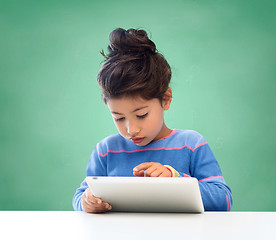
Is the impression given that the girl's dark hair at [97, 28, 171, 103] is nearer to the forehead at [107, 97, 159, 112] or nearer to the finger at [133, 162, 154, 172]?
the forehead at [107, 97, 159, 112]

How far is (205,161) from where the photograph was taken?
1196mm

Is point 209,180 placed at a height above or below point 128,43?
below

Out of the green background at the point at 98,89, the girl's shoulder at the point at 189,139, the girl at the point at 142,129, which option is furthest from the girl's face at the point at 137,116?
the green background at the point at 98,89

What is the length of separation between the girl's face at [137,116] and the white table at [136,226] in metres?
0.36

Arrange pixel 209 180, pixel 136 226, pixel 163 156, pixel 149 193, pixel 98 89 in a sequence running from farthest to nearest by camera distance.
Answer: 1. pixel 98 89
2. pixel 163 156
3. pixel 209 180
4. pixel 149 193
5. pixel 136 226

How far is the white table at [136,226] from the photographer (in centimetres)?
59

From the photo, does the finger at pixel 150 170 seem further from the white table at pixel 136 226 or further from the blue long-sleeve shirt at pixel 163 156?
the blue long-sleeve shirt at pixel 163 156

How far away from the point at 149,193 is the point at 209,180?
40 cm

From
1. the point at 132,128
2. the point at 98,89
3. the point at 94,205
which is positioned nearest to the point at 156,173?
the point at 94,205

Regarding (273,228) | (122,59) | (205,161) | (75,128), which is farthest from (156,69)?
(75,128)

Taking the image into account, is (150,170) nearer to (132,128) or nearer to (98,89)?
(132,128)

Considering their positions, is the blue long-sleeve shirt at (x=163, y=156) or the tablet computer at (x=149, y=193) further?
the blue long-sleeve shirt at (x=163, y=156)

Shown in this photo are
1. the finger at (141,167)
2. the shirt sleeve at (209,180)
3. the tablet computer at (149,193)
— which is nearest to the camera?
the tablet computer at (149,193)

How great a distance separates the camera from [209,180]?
3.68ft
